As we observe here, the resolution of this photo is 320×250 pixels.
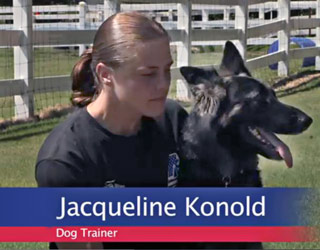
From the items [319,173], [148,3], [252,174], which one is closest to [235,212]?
[252,174]

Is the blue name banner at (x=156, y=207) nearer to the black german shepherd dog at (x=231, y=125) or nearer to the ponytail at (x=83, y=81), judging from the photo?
the black german shepherd dog at (x=231, y=125)

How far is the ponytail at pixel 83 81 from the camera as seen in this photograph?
2668 millimetres

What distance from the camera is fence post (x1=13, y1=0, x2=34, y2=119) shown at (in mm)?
3008

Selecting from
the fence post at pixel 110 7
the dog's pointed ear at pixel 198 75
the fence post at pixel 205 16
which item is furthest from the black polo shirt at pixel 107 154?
the fence post at pixel 205 16

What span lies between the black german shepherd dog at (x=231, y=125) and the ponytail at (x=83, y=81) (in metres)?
0.34

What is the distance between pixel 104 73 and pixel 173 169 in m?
0.44

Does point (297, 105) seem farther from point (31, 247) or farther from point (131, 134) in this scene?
point (31, 247)

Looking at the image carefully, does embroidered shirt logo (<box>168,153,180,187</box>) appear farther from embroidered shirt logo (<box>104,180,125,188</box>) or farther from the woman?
embroidered shirt logo (<box>104,180,125,188</box>)

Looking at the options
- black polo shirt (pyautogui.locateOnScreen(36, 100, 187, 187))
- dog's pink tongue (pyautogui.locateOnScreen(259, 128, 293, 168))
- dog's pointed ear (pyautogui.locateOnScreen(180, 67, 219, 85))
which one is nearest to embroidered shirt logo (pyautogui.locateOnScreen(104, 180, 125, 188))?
black polo shirt (pyautogui.locateOnScreen(36, 100, 187, 187))

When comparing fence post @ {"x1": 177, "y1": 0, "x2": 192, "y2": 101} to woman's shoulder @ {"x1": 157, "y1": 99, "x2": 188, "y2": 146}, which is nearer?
woman's shoulder @ {"x1": 157, "y1": 99, "x2": 188, "y2": 146}

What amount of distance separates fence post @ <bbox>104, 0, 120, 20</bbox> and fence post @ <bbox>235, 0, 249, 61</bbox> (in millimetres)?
508

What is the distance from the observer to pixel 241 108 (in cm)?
274

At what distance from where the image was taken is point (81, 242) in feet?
9.12

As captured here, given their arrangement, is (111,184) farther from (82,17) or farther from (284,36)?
(284,36)
